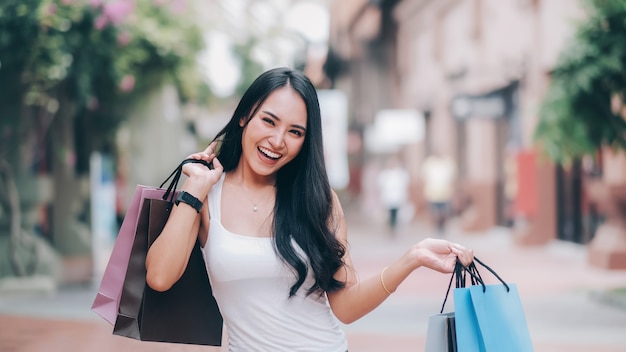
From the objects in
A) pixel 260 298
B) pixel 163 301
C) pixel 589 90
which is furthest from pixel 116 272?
pixel 589 90

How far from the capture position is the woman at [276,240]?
9.69 ft

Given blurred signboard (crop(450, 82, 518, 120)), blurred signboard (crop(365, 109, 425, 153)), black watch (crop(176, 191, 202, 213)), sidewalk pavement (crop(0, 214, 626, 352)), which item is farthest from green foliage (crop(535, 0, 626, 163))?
blurred signboard (crop(365, 109, 425, 153))

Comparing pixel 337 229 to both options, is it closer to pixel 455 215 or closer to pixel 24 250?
pixel 24 250

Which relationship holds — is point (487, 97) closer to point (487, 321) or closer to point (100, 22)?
point (100, 22)

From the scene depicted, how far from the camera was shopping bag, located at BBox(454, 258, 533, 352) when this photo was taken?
9.24 ft

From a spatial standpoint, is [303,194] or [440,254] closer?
[440,254]

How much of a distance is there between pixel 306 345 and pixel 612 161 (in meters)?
12.7

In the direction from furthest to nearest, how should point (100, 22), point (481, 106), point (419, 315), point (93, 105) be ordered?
point (481, 106) → point (93, 105) → point (100, 22) → point (419, 315)

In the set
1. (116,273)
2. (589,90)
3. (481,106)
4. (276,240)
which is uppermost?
(481,106)

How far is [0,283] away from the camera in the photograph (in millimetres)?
12344

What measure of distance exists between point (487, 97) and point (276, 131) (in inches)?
749

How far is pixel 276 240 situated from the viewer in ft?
9.82

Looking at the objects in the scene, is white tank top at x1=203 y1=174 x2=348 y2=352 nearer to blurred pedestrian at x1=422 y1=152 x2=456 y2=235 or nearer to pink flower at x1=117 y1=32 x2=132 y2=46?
pink flower at x1=117 y1=32 x2=132 y2=46

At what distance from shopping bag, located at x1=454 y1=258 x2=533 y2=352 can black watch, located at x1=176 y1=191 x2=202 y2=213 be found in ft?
2.56
